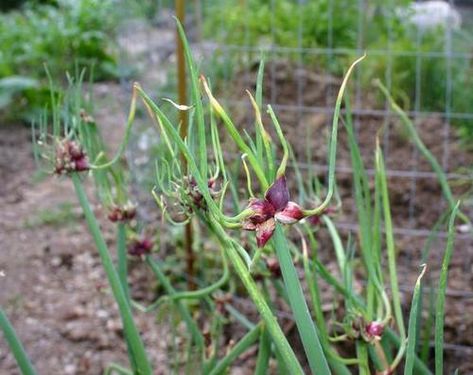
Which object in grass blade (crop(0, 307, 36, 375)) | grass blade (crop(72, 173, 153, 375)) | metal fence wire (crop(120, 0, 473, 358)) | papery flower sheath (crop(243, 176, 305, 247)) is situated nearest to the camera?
papery flower sheath (crop(243, 176, 305, 247))

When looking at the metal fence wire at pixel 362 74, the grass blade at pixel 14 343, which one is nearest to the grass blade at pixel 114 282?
the grass blade at pixel 14 343

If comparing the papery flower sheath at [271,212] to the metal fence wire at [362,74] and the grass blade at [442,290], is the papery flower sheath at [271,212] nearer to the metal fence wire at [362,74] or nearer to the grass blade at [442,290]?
the grass blade at [442,290]

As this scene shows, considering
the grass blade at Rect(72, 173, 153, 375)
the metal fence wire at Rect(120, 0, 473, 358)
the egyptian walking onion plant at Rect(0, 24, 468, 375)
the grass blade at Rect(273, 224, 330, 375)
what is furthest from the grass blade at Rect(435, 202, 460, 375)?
the metal fence wire at Rect(120, 0, 473, 358)

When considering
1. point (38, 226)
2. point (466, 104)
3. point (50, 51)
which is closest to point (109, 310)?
point (38, 226)

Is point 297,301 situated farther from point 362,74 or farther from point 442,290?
point 362,74

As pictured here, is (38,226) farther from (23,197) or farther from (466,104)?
(466,104)

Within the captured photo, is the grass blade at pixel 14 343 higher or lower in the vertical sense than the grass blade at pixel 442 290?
lower

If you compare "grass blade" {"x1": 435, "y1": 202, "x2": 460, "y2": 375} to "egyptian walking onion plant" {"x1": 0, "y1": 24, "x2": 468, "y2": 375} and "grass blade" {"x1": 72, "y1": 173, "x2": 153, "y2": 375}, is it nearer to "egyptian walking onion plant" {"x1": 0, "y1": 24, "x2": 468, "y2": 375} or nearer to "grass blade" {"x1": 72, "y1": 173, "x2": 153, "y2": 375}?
"egyptian walking onion plant" {"x1": 0, "y1": 24, "x2": 468, "y2": 375}

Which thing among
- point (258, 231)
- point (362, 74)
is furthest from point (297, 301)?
point (362, 74)
